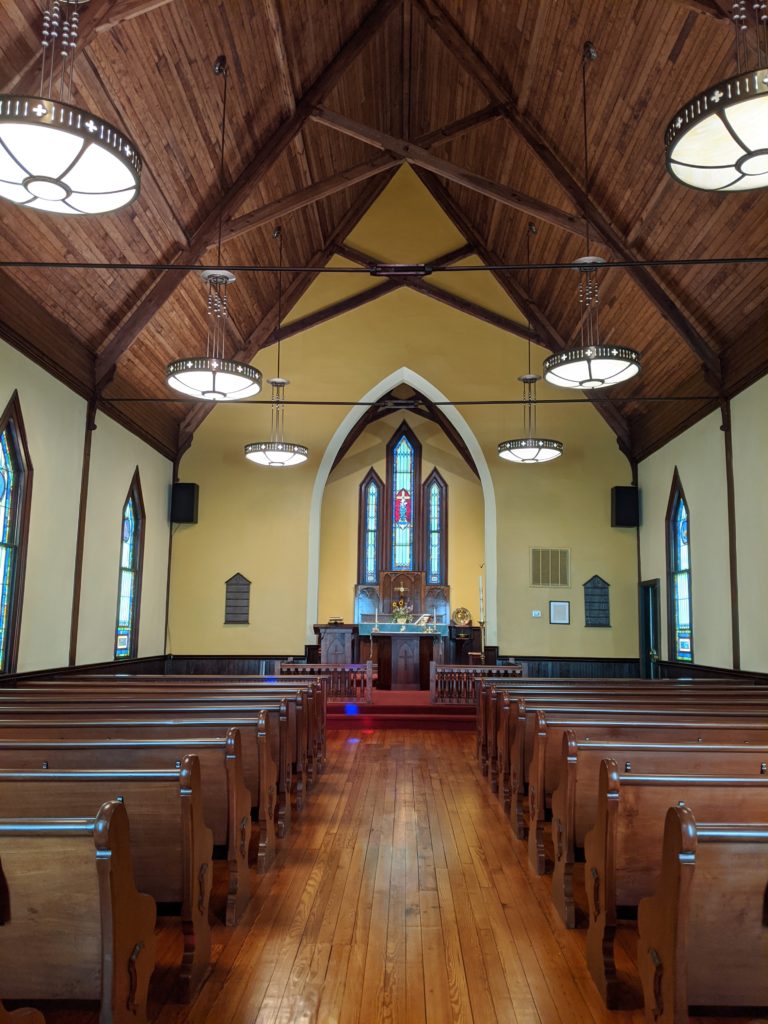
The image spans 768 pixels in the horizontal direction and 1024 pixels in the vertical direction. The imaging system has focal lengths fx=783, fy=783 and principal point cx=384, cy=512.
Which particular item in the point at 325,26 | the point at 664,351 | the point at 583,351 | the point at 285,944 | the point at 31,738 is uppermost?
the point at 325,26

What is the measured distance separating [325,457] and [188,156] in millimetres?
5858

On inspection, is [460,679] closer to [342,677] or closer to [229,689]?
[342,677]

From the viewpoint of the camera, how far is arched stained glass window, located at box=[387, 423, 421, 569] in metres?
16.9

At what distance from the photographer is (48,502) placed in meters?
8.75

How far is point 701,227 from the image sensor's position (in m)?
8.04

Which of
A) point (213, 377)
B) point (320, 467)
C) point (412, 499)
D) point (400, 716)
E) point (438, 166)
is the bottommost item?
point (400, 716)

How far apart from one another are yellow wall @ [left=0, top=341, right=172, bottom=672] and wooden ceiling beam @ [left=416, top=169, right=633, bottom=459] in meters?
6.01

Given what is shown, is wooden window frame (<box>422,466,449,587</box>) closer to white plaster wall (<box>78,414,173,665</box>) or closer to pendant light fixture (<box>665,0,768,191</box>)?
white plaster wall (<box>78,414,173,665</box>)

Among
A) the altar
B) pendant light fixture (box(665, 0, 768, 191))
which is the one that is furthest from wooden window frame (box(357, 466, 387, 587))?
pendant light fixture (box(665, 0, 768, 191))

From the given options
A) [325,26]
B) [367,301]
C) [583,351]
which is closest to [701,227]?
[583,351]

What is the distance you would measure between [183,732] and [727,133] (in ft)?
14.9

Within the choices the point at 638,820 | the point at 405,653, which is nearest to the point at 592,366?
the point at 638,820

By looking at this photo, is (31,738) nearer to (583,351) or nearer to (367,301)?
(583,351)

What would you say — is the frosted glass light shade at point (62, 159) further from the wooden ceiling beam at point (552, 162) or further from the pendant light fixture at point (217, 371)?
the wooden ceiling beam at point (552, 162)
